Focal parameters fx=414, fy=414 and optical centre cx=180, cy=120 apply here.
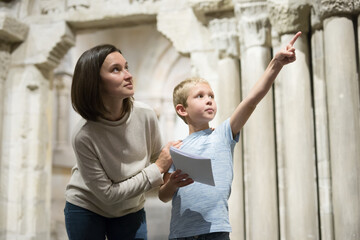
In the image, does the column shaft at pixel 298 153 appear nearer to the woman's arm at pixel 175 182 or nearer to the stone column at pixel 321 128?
the stone column at pixel 321 128

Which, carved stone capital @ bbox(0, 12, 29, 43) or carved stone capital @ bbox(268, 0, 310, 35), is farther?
carved stone capital @ bbox(0, 12, 29, 43)

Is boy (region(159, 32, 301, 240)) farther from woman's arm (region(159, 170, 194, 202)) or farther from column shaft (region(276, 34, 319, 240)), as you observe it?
column shaft (region(276, 34, 319, 240))

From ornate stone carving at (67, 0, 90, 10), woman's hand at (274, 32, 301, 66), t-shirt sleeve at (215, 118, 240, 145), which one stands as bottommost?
t-shirt sleeve at (215, 118, 240, 145)

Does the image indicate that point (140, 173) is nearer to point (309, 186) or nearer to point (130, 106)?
point (130, 106)

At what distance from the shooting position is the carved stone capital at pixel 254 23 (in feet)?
11.3

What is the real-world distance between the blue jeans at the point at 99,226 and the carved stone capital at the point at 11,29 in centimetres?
306

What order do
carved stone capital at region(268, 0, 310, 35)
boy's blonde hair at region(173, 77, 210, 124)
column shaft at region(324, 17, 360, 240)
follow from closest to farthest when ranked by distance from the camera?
boy's blonde hair at region(173, 77, 210, 124) → column shaft at region(324, 17, 360, 240) → carved stone capital at region(268, 0, 310, 35)

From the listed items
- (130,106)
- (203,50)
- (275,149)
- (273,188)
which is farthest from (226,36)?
(130,106)

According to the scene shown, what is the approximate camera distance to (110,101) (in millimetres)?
1769

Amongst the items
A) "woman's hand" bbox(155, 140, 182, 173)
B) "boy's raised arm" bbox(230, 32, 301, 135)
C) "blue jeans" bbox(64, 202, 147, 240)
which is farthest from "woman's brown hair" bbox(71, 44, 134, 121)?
"boy's raised arm" bbox(230, 32, 301, 135)

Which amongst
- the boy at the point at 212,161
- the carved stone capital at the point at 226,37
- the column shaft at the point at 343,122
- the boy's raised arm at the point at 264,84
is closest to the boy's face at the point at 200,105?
the boy at the point at 212,161

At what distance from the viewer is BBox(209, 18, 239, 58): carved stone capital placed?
374cm

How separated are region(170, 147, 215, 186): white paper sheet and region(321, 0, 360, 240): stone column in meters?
1.68

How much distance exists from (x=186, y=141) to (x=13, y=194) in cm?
317
